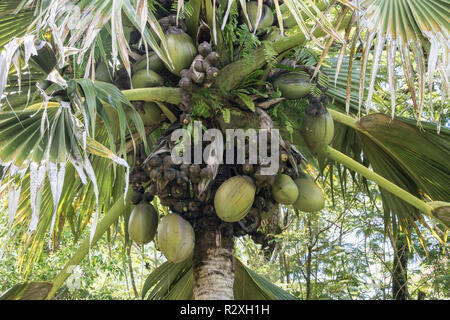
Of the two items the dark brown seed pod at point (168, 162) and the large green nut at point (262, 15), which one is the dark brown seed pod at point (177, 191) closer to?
the dark brown seed pod at point (168, 162)

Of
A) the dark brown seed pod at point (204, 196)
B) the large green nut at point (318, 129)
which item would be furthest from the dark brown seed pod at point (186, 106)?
the large green nut at point (318, 129)

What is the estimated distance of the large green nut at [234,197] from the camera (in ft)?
9.62

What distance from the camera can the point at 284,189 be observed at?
3.07 metres

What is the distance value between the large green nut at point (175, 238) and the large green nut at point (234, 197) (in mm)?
214

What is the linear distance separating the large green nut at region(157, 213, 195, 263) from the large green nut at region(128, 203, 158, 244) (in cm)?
11

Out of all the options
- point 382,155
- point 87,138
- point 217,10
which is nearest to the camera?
point 87,138

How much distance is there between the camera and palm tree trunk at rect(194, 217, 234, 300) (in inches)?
127

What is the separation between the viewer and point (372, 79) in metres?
2.51

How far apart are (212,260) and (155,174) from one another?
62 cm

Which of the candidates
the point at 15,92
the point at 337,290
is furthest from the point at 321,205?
the point at 337,290

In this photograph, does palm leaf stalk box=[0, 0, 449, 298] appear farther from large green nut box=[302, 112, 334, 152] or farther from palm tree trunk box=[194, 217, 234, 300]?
large green nut box=[302, 112, 334, 152]
